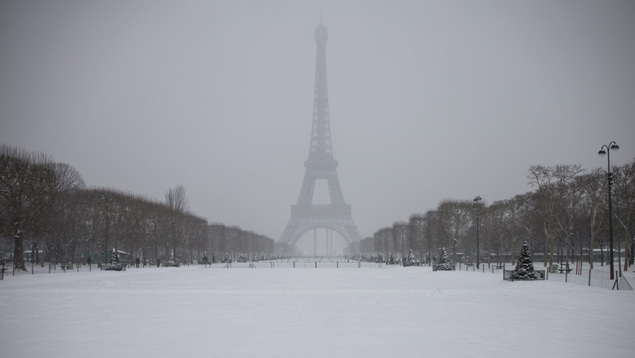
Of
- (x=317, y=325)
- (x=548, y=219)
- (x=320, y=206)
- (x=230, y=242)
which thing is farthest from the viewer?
(x=320, y=206)

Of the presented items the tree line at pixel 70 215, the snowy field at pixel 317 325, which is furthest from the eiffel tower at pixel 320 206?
the snowy field at pixel 317 325

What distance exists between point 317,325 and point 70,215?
5449cm

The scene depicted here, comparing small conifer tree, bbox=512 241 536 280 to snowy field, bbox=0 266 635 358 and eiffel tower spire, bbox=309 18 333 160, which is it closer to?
snowy field, bbox=0 266 635 358

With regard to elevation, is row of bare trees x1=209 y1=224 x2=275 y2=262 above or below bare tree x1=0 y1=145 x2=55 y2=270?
below

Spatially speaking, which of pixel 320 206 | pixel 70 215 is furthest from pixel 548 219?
pixel 320 206

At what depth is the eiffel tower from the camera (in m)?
136

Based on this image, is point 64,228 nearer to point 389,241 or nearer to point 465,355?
point 465,355

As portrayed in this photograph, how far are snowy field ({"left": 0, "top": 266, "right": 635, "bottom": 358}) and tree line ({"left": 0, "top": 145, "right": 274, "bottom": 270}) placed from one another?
26133 mm

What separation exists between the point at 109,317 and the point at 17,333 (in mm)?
3062

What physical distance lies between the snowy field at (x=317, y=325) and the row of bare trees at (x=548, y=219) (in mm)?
21472

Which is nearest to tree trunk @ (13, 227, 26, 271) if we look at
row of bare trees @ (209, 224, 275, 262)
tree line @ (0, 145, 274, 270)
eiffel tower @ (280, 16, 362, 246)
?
tree line @ (0, 145, 274, 270)

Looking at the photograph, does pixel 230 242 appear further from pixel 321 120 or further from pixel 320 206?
pixel 321 120

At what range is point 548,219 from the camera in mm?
55594

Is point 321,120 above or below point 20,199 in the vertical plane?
above
